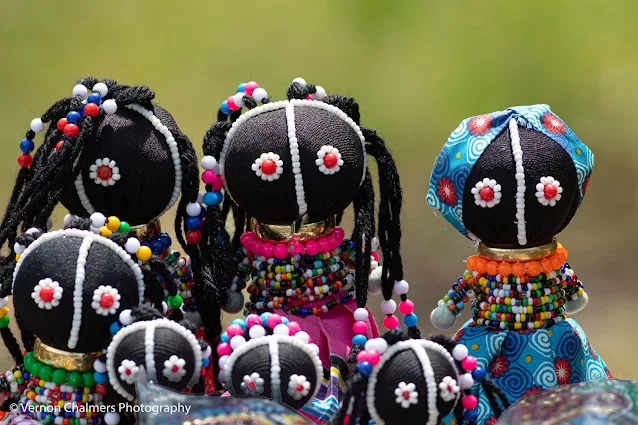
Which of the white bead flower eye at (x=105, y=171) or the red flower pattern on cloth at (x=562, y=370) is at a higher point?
the white bead flower eye at (x=105, y=171)

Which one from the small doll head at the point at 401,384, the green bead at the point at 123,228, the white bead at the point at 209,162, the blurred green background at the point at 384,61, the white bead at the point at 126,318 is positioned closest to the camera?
the small doll head at the point at 401,384

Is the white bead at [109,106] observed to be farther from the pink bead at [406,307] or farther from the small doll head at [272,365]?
the pink bead at [406,307]

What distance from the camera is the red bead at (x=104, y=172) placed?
5.13 ft

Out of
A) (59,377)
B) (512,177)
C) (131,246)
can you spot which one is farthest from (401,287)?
(59,377)

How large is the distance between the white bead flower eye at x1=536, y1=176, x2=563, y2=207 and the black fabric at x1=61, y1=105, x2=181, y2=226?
614 millimetres

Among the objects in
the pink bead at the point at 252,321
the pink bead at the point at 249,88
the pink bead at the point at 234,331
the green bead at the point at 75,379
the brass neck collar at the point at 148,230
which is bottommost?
the green bead at the point at 75,379

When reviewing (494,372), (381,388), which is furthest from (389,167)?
(381,388)

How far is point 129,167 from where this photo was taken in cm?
157

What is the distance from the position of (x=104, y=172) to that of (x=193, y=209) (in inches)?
6.7

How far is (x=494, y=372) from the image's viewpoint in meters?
1.65

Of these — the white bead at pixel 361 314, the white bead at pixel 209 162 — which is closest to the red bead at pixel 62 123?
the white bead at pixel 209 162

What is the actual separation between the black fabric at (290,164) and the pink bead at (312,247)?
51 mm

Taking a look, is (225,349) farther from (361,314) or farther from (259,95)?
(259,95)

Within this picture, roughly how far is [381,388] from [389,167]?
507mm
